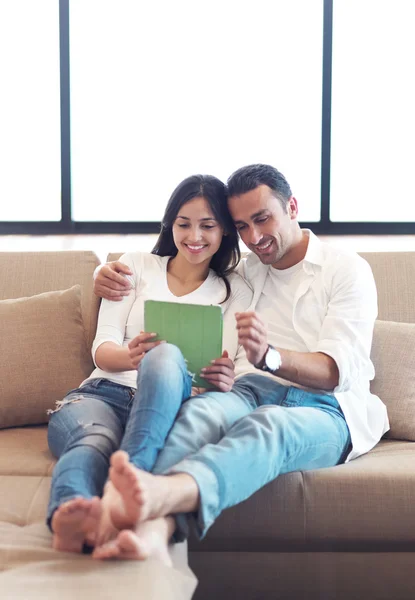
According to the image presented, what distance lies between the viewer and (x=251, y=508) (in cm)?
180

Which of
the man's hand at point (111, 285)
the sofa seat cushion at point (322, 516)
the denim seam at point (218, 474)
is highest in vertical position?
the man's hand at point (111, 285)

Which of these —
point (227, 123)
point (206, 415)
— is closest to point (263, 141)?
point (227, 123)

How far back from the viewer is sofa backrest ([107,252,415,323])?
242cm

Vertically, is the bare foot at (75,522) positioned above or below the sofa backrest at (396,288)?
below

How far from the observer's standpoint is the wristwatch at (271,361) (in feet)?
5.96

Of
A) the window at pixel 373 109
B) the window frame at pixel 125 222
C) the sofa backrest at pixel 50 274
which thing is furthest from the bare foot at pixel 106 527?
the window at pixel 373 109

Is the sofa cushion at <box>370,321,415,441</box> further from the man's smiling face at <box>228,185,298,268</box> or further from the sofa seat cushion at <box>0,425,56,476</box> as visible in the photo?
the sofa seat cushion at <box>0,425,56,476</box>

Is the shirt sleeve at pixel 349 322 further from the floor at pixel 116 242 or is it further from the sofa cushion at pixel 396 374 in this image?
the floor at pixel 116 242

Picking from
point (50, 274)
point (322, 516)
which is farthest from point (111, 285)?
point (322, 516)

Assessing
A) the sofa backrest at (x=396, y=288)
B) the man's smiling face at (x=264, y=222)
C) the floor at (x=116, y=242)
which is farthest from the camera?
the floor at (x=116, y=242)

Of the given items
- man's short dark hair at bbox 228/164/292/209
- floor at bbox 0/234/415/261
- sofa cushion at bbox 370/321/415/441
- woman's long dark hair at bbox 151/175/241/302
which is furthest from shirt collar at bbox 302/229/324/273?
floor at bbox 0/234/415/261

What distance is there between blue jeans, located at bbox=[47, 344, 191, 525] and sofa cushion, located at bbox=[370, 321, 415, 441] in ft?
2.31

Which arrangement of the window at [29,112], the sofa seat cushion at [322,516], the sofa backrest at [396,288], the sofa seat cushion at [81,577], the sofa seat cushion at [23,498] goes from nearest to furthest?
the sofa seat cushion at [81,577], the sofa seat cushion at [23,498], the sofa seat cushion at [322,516], the sofa backrest at [396,288], the window at [29,112]

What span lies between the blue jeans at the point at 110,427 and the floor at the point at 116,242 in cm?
157
